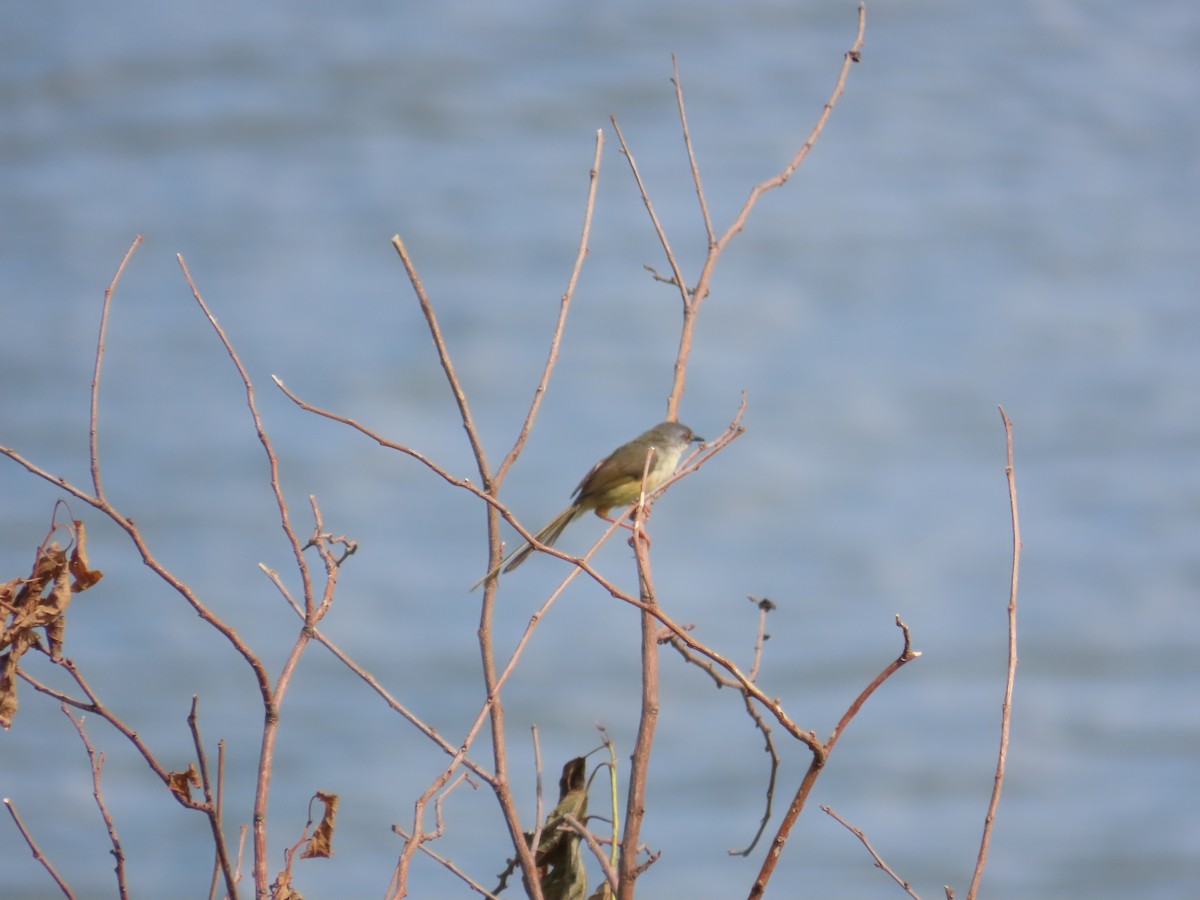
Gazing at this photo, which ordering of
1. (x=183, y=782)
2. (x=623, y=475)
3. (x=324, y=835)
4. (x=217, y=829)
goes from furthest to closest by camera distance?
(x=623, y=475) → (x=324, y=835) → (x=183, y=782) → (x=217, y=829)

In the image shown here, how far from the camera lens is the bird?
5.10 meters

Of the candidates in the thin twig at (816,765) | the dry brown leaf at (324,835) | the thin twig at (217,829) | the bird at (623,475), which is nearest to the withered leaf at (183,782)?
the thin twig at (217,829)

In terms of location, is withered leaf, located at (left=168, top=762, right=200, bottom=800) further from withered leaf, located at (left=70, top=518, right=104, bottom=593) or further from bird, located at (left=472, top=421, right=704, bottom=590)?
bird, located at (left=472, top=421, right=704, bottom=590)

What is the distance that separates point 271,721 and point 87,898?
7741mm

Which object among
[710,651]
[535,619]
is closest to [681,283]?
[535,619]

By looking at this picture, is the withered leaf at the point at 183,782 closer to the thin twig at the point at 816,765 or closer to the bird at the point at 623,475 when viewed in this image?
the thin twig at the point at 816,765

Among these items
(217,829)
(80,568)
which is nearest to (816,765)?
(217,829)

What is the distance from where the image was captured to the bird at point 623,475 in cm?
510

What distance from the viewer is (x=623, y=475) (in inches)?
201

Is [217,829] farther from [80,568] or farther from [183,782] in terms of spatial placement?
[80,568]

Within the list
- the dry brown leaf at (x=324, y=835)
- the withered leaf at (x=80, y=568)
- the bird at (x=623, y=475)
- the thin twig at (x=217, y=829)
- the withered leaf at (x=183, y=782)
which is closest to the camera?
the thin twig at (x=217, y=829)

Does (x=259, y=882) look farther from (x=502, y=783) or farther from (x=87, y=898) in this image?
(x=87, y=898)

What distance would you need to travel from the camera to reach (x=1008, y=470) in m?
2.59

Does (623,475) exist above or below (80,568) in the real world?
above
